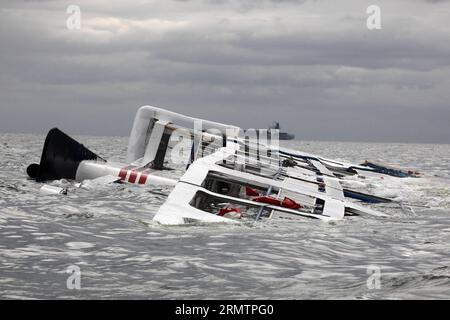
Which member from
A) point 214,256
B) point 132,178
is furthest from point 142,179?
point 214,256

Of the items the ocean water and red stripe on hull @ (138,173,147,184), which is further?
red stripe on hull @ (138,173,147,184)

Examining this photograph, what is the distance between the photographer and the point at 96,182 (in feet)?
55.8

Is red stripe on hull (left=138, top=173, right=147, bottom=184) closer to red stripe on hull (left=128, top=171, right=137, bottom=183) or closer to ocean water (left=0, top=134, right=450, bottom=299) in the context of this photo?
red stripe on hull (left=128, top=171, right=137, bottom=183)

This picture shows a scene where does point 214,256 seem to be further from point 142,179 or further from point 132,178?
point 132,178

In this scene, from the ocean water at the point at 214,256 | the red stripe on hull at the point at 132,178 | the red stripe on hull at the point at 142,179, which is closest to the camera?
the ocean water at the point at 214,256

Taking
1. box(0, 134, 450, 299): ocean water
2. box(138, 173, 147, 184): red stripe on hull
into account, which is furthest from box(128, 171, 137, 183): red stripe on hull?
box(0, 134, 450, 299): ocean water

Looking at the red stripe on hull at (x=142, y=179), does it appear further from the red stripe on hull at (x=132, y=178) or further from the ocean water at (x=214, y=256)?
the ocean water at (x=214, y=256)

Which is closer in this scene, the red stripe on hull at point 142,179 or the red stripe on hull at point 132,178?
the red stripe on hull at point 142,179

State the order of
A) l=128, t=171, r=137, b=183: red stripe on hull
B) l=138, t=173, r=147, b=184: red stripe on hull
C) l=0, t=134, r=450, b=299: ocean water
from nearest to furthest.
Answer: l=0, t=134, r=450, b=299: ocean water, l=138, t=173, r=147, b=184: red stripe on hull, l=128, t=171, r=137, b=183: red stripe on hull

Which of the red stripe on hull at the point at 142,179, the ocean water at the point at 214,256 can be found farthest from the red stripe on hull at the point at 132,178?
the ocean water at the point at 214,256

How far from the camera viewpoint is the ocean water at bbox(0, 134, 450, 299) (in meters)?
6.72

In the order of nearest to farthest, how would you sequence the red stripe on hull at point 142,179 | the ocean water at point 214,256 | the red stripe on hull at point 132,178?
the ocean water at point 214,256 < the red stripe on hull at point 142,179 < the red stripe on hull at point 132,178

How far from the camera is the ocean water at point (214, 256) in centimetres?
672

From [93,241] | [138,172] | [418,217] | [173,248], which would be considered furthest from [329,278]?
[138,172]
